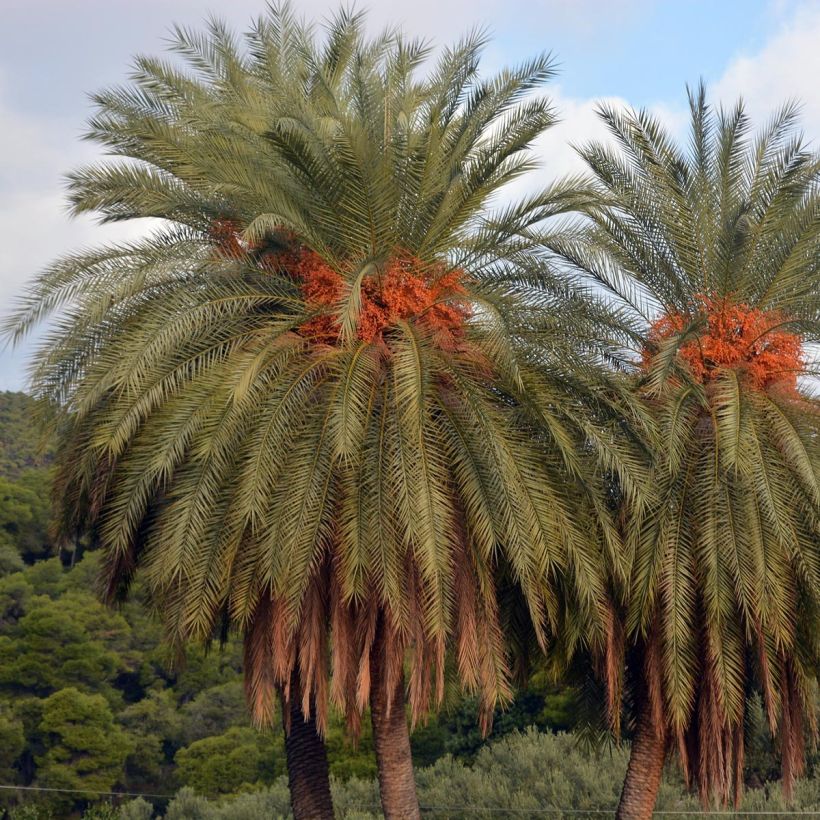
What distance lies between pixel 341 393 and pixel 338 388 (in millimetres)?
252

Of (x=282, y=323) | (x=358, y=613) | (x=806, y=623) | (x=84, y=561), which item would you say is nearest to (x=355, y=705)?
(x=358, y=613)

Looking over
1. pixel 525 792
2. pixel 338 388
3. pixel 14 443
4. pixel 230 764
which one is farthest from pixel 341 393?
pixel 14 443

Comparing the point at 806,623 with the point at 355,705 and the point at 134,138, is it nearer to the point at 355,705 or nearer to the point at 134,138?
the point at 355,705

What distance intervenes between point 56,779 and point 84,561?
45.8 feet

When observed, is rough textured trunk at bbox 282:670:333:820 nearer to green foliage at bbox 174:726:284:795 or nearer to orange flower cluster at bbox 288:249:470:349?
orange flower cluster at bbox 288:249:470:349

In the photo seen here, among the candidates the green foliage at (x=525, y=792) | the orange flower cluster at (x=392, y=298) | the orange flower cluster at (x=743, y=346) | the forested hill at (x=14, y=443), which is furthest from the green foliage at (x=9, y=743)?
the orange flower cluster at (x=743, y=346)

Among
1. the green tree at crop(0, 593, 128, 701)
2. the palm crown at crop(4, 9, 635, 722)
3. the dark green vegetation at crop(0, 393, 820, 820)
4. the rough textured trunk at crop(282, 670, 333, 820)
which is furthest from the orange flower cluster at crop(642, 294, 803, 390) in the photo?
the green tree at crop(0, 593, 128, 701)

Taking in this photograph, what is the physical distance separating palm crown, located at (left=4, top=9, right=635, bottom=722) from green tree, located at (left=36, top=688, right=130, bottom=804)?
3014cm

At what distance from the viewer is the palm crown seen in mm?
13766

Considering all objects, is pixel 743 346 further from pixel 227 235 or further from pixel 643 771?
pixel 227 235

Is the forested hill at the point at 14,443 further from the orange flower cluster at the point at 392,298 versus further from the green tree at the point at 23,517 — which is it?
the orange flower cluster at the point at 392,298

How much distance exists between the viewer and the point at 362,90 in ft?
47.6

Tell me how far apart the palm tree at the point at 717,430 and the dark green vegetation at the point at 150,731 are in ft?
40.0

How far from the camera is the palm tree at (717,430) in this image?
15258 mm
